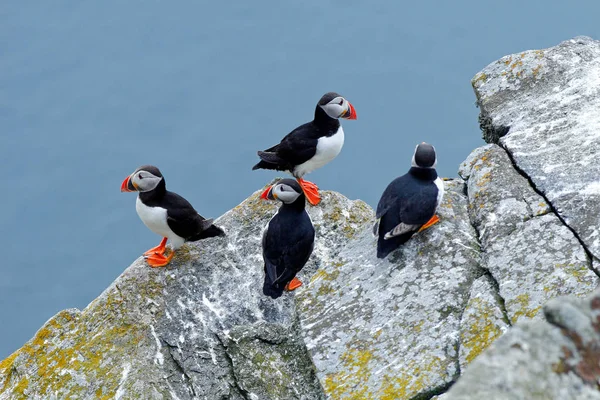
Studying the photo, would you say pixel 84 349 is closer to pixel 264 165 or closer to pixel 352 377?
pixel 352 377

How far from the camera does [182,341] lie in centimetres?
538

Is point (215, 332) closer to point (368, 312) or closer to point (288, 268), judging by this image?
point (288, 268)

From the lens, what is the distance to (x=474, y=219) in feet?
17.7

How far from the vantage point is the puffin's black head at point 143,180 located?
6.66m

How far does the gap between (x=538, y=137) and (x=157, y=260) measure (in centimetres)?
281

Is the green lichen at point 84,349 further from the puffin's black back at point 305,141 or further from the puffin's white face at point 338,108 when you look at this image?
the puffin's white face at point 338,108

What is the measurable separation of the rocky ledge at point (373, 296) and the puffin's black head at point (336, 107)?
1179mm

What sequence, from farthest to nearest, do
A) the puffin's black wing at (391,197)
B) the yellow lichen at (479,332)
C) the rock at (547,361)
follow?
the puffin's black wing at (391,197)
the yellow lichen at (479,332)
the rock at (547,361)

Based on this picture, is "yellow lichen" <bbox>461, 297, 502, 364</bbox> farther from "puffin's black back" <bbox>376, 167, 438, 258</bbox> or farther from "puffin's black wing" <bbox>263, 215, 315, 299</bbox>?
"puffin's black wing" <bbox>263, 215, 315, 299</bbox>

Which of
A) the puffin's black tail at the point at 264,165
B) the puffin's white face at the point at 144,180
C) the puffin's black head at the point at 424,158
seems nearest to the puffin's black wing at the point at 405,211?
the puffin's black head at the point at 424,158

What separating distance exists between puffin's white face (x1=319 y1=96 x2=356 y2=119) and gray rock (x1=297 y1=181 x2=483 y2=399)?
6.29 ft

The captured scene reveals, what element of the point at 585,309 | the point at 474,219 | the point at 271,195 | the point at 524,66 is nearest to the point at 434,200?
the point at 474,219

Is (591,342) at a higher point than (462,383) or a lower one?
lower

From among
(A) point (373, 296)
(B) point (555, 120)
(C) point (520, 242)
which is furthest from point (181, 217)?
(B) point (555, 120)
